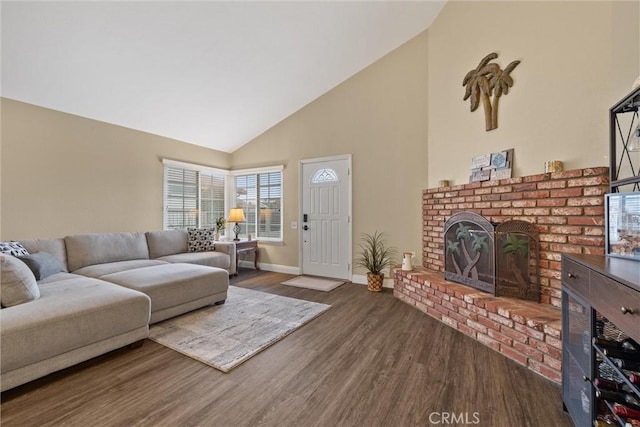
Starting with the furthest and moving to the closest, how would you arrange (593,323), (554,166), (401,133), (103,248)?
(401,133)
(103,248)
(554,166)
(593,323)

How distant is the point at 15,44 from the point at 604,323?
4.89 metres

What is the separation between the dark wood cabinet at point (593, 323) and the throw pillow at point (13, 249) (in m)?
4.52

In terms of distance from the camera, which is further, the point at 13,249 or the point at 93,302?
the point at 13,249

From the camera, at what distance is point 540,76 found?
247 centimetres

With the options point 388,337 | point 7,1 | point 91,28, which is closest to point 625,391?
point 388,337

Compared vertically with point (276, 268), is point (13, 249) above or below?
above

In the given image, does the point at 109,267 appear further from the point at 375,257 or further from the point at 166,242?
the point at 375,257

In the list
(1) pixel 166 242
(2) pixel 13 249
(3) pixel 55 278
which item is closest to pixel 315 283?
(1) pixel 166 242

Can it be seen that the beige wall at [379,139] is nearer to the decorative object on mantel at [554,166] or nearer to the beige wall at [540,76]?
the beige wall at [540,76]

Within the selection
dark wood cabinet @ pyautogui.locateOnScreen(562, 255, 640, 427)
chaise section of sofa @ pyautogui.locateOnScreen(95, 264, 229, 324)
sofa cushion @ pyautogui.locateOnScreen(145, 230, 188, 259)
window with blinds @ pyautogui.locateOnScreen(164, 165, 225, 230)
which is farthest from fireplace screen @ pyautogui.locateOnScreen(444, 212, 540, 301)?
window with blinds @ pyautogui.locateOnScreen(164, 165, 225, 230)

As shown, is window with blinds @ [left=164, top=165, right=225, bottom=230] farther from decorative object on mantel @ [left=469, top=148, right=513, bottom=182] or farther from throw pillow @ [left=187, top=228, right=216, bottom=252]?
decorative object on mantel @ [left=469, top=148, right=513, bottom=182]

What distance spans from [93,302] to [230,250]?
2.62 m

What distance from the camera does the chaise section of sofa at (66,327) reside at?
1644 millimetres

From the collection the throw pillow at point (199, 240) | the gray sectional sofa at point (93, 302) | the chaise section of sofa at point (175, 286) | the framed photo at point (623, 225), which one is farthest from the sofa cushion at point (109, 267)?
the framed photo at point (623, 225)
